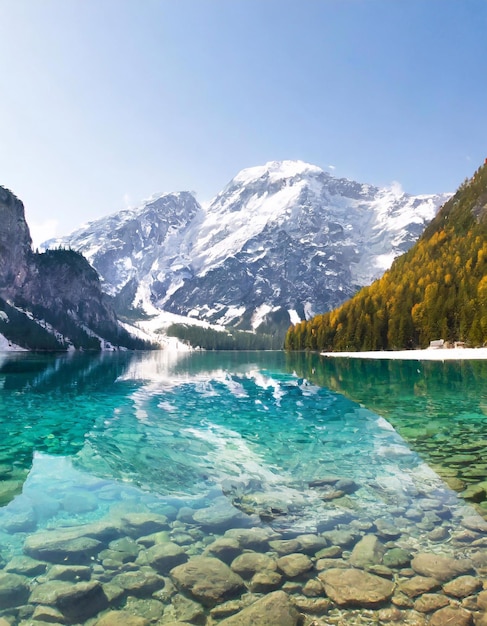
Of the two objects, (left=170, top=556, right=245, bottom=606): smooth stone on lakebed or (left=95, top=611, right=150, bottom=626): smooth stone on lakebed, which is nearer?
(left=95, top=611, right=150, bottom=626): smooth stone on lakebed

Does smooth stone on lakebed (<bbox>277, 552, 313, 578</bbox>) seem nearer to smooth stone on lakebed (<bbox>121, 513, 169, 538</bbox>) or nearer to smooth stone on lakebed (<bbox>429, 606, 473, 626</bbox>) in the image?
smooth stone on lakebed (<bbox>429, 606, 473, 626</bbox>)

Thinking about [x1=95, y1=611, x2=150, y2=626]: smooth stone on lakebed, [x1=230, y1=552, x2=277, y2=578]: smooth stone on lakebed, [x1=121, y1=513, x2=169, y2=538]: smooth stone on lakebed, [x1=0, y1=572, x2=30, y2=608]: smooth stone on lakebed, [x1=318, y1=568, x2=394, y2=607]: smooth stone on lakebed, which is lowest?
[x1=121, y1=513, x2=169, y2=538]: smooth stone on lakebed

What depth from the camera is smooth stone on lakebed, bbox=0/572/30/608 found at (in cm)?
765

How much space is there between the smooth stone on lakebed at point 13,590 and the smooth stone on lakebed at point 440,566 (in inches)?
316

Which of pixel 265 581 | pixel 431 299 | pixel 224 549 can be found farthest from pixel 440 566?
pixel 431 299

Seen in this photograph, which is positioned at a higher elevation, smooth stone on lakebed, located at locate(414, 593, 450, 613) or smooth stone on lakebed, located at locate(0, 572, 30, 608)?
smooth stone on lakebed, located at locate(414, 593, 450, 613)

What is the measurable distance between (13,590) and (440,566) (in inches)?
350

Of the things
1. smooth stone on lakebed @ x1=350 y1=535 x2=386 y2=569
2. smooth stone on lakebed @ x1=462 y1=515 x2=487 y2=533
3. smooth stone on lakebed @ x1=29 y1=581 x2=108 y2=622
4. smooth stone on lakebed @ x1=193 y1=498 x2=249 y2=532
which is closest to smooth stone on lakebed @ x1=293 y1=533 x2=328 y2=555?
smooth stone on lakebed @ x1=350 y1=535 x2=386 y2=569

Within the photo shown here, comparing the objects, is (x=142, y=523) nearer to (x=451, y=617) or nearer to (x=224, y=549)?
(x=224, y=549)

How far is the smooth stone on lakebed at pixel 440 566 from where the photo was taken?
811cm

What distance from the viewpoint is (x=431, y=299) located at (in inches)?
4252

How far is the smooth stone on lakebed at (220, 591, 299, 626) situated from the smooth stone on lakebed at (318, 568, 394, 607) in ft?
3.06

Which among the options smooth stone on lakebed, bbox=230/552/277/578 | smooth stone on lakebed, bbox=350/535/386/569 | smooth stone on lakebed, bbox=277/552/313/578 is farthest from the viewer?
smooth stone on lakebed, bbox=350/535/386/569

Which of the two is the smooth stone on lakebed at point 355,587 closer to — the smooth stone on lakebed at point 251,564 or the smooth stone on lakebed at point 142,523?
the smooth stone on lakebed at point 251,564
